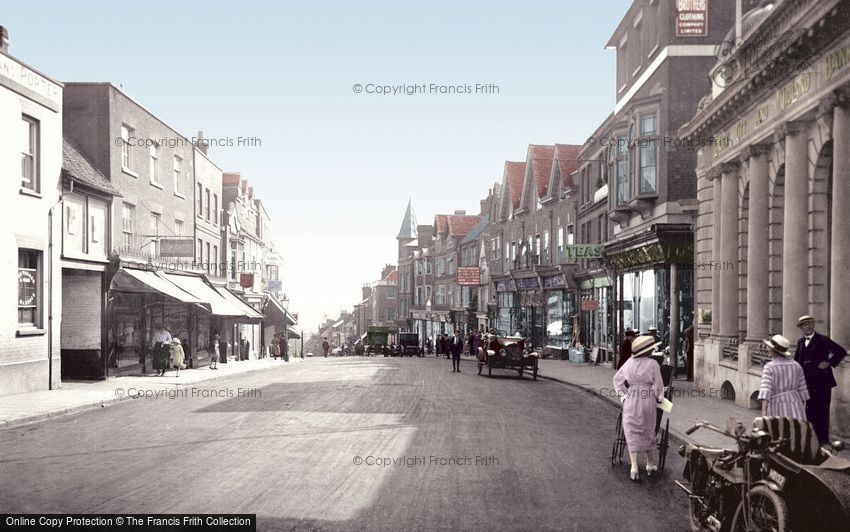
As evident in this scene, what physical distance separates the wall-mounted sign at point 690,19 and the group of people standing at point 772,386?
60.0ft

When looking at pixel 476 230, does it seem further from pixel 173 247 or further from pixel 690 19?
pixel 690 19

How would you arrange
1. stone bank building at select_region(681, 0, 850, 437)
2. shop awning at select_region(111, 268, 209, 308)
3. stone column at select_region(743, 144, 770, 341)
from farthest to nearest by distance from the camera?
1. shop awning at select_region(111, 268, 209, 308)
2. stone column at select_region(743, 144, 770, 341)
3. stone bank building at select_region(681, 0, 850, 437)

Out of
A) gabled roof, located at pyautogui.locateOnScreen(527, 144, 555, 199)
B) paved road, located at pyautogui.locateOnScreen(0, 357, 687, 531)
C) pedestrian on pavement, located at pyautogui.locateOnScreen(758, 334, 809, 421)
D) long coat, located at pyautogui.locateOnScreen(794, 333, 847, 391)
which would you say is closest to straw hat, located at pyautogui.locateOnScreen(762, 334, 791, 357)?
pedestrian on pavement, located at pyautogui.locateOnScreen(758, 334, 809, 421)

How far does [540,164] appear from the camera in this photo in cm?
5053

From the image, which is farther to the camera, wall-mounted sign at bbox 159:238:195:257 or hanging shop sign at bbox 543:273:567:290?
hanging shop sign at bbox 543:273:567:290

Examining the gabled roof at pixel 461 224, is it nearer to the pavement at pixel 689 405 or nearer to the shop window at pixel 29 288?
the pavement at pixel 689 405

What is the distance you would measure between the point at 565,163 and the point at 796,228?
2958 cm

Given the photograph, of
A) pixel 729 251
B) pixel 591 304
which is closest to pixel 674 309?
pixel 729 251

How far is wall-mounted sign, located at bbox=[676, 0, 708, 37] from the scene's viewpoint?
91.0 feet

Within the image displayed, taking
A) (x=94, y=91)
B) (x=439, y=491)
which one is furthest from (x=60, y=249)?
(x=439, y=491)

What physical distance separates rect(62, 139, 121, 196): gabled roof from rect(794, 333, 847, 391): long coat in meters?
19.2

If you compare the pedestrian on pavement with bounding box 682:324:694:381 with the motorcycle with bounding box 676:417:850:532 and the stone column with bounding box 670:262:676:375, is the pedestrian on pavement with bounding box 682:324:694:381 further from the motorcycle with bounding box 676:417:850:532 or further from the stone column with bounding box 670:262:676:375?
the motorcycle with bounding box 676:417:850:532

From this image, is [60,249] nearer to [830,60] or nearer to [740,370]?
[740,370]

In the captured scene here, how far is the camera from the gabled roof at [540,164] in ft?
161
